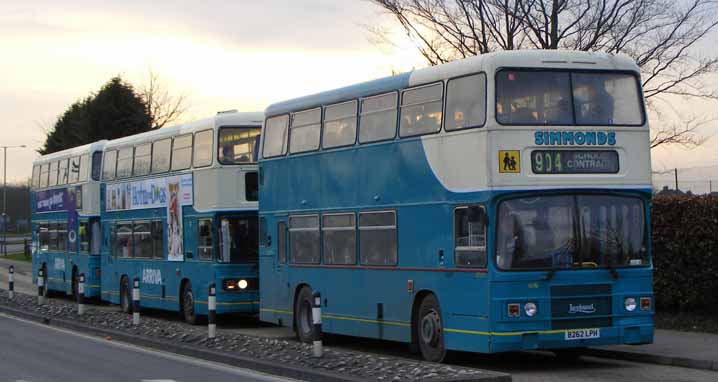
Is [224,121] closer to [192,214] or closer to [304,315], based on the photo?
[192,214]

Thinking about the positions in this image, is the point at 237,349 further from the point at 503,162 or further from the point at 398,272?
the point at 503,162

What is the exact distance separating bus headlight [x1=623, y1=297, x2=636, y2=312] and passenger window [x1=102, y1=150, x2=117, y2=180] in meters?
19.6

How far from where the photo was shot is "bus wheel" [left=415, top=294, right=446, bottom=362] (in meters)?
17.3

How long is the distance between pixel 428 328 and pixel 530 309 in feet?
7.01

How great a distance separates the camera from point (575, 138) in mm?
16500

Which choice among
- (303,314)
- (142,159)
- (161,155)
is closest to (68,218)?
(142,159)

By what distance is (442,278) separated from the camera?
17.2 metres

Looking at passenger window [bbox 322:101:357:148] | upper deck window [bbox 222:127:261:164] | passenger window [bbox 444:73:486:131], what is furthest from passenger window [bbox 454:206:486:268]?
upper deck window [bbox 222:127:261:164]

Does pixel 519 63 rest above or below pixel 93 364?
above

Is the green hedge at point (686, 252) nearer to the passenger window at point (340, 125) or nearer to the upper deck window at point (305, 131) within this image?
the passenger window at point (340, 125)

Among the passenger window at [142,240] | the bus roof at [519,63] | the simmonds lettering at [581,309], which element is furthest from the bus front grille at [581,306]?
the passenger window at [142,240]

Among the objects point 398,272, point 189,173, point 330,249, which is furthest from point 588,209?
point 189,173

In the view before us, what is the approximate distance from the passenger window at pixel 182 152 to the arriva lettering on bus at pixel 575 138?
12832 millimetres

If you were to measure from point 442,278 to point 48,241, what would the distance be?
87.3 ft
